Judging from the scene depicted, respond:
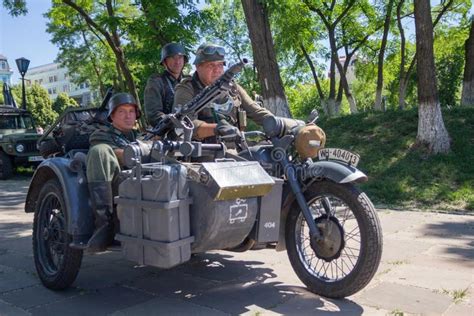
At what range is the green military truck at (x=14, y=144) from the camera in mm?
16031

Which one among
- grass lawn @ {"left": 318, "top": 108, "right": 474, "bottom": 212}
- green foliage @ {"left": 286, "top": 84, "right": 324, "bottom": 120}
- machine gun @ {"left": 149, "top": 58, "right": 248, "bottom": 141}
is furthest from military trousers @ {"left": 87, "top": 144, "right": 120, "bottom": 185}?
green foliage @ {"left": 286, "top": 84, "right": 324, "bottom": 120}

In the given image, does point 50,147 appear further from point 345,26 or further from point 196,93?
point 345,26

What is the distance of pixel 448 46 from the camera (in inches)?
990

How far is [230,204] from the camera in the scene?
3.30m

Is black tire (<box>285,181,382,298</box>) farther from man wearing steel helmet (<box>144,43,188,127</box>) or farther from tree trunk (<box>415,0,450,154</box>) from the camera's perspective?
tree trunk (<box>415,0,450,154</box>)

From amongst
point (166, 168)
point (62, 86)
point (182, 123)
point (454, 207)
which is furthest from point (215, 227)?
point (62, 86)

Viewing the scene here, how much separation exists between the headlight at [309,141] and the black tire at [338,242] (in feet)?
0.89

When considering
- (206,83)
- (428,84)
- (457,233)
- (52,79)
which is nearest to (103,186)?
(206,83)

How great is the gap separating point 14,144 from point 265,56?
31.4ft

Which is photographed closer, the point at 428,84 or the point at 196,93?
the point at 196,93

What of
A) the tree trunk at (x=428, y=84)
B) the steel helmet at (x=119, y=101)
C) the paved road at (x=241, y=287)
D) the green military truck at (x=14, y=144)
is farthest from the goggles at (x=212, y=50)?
Result: the green military truck at (x=14, y=144)

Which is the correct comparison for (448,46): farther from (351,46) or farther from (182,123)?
(182,123)

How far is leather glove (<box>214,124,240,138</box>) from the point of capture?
12.7 ft

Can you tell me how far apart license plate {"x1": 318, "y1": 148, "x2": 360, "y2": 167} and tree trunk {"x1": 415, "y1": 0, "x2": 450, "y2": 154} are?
6.77 meters
